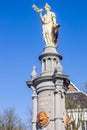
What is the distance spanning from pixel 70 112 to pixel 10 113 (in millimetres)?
12580

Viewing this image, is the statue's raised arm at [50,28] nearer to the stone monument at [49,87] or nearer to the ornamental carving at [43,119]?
the stone monument at [49,87]

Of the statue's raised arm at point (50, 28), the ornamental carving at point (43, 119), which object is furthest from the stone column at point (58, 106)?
the statue's raised arm at point (50, 28)

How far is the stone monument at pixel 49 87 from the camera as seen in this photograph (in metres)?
20.0

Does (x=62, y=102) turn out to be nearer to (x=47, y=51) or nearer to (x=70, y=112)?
(x=47, y=51)

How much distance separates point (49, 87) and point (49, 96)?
20.7 inches

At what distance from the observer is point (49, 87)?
67.4 ft

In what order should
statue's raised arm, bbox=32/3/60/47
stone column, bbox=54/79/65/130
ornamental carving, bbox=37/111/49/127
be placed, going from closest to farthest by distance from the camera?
1. stone column, bbox=54/79/65/130
2. ornamental carving, bbox=37/111/49/127
3. statue's raised arm, bbox=32/3/60/47

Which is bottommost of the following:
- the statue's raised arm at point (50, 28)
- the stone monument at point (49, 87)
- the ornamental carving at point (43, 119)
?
the ornamental carving at point (43, 119)

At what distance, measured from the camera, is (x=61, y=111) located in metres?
→ 20.2

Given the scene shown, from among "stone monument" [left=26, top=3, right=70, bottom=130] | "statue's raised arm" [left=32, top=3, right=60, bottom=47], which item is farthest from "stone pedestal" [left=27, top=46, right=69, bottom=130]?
"statue's raised arm" [left=32, top=3, right=60, bottom=47]

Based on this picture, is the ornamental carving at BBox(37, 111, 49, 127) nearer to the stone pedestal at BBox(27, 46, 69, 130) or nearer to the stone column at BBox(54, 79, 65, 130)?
the stone pedestal at BBox(27, 46, 69, 130)

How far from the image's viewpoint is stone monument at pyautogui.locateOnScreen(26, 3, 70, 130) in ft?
65.6

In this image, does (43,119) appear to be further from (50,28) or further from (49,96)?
(50,28)

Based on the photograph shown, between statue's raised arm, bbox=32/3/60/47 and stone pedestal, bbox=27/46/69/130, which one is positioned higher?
statue's raised arm, bbox=32/3/60/47
